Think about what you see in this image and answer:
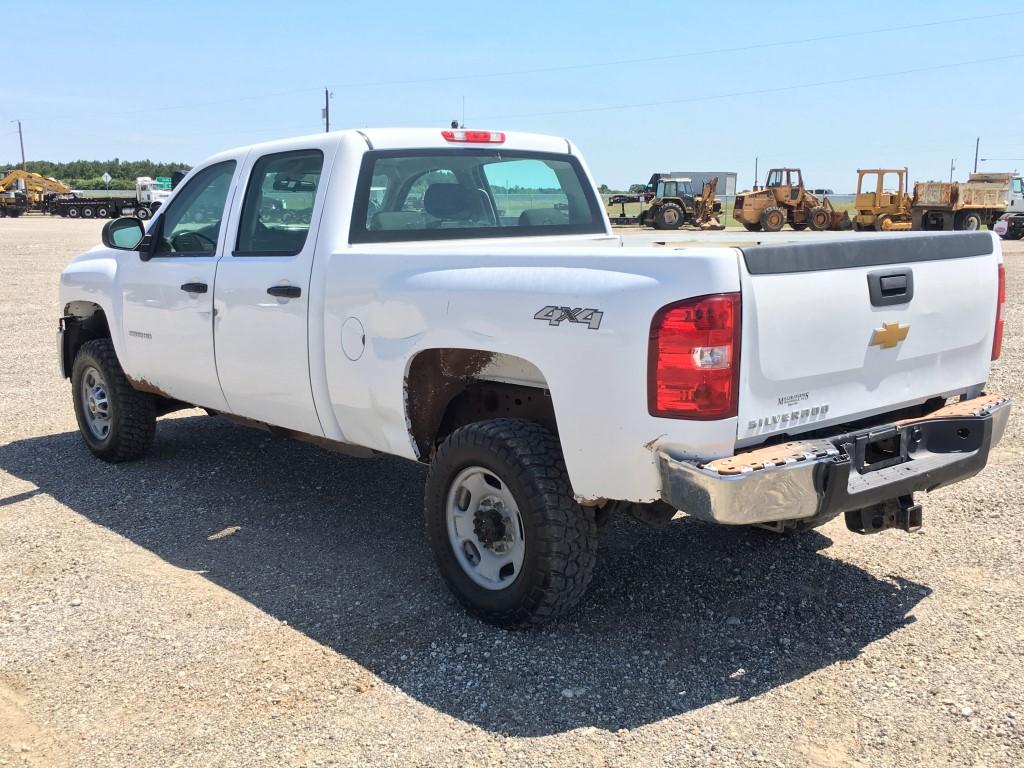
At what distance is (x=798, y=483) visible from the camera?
3281 millimetres

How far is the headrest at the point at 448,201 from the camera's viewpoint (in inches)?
196

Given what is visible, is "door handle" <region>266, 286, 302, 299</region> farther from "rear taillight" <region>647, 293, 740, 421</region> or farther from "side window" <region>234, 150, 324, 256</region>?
"rear taillight" <region>647, 293, 740, 421</region>

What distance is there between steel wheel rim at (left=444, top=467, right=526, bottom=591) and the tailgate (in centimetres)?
108

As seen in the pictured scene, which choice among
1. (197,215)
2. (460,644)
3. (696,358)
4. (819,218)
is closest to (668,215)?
(819,218)

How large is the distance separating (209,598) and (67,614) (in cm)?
59

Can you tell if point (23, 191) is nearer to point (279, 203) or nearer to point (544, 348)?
point (279, 203)

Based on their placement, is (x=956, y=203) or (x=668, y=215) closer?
(x=956, y=203)

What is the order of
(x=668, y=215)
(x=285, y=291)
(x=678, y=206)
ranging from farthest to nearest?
(x=678, y=206) → (x=668, y=215) → (x=285, y=291)

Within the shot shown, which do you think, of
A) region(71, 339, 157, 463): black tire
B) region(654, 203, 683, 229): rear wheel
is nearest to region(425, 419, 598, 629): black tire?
region(71, 339, 157, 463): black tire

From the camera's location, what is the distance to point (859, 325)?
3.54 m

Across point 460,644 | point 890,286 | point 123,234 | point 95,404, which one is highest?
point 123,234

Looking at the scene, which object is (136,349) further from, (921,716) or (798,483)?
(921,716)

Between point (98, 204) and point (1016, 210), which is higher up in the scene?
point (98, 204)

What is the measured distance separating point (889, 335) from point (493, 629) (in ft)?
6.35
